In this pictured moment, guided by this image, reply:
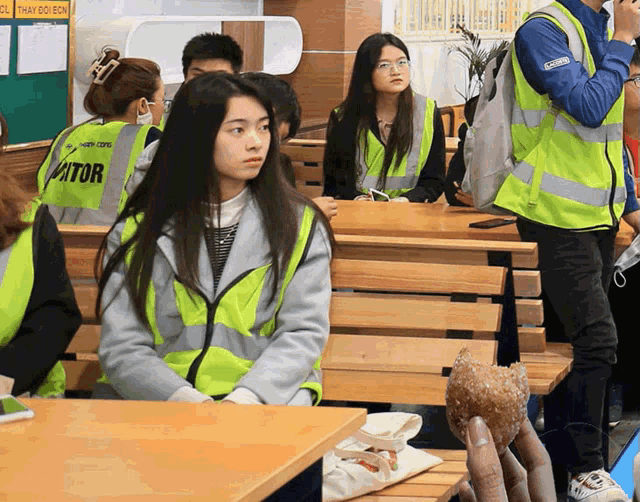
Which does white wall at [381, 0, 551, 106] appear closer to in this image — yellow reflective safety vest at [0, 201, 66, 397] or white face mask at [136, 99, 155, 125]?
white face mask at [136, 99, 155, 125]

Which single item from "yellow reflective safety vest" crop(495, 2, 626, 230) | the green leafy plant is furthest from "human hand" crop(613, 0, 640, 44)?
the green leafy plant

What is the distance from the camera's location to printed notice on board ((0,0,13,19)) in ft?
18.4

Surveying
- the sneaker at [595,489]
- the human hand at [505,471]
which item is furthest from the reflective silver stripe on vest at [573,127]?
the human hand at [505,471]

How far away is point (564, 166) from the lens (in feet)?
13.0

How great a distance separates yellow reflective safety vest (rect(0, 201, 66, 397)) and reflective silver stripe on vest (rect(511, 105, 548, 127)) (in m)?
1.77

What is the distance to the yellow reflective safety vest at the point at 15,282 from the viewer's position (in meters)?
2.80

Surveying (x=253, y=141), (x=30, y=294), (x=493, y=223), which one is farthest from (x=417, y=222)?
(x=30, y=294)

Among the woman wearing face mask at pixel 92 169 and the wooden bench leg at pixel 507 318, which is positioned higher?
the woman wearing face mask at pixel 92 169

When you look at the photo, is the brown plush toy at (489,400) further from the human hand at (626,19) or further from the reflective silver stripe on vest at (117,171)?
the reflective silver stripe on vest at (117,171)

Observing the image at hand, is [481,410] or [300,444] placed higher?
[481,410]

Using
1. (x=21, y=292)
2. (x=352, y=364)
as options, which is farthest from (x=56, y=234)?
(x=352, y=364)

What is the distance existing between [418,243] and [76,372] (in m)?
1.01

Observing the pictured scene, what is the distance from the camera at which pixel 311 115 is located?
922 cm

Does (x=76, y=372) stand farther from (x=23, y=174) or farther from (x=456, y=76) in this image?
(x=456, y=76)
